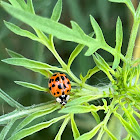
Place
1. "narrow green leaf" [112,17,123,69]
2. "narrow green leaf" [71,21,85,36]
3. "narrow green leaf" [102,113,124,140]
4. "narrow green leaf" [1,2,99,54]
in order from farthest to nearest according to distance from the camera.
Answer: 1. "narrow green leaf" [102,113,124,140]
2. "narrow green leaf" [112,17,123,69]
3. "narrow green leaf" [71,21,85,36]
4. "narrow green leaf" [1,2,99,54]

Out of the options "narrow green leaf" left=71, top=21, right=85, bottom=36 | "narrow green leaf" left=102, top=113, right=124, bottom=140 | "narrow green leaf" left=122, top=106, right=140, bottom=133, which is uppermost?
"narrow green leaf" left=71, top=21, right=85, bottom=36

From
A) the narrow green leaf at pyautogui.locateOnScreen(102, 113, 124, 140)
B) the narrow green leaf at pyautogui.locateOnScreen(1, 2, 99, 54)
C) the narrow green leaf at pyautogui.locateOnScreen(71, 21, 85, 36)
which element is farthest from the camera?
the narrow green leaf at pyautogui.locateOnScreen(102, 113, 124, 140)

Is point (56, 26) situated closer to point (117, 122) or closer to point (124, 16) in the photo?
point (117, 122)

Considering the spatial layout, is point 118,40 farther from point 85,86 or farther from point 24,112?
point 24,112

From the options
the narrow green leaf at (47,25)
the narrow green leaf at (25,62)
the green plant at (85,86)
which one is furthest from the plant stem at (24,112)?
the narrow green leaf at (47,25)

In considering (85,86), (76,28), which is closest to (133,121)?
(85,86)

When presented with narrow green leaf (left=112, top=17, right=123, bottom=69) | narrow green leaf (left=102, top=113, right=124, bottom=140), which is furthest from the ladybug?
narrow green leaf (left=102, top=113, right=124, bottom=140)

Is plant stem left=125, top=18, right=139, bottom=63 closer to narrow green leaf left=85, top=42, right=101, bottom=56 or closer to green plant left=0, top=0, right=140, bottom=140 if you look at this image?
green plant left=0, top=0, right=140, bottom=140

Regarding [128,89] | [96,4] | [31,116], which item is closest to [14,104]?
[31,116]
